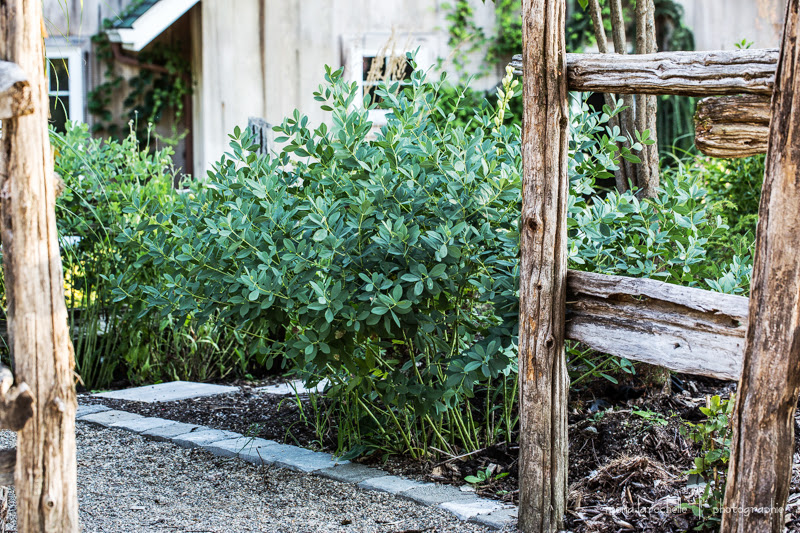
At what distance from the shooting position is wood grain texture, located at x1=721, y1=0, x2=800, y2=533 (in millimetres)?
1942

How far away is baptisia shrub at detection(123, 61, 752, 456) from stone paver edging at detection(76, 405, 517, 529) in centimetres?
18

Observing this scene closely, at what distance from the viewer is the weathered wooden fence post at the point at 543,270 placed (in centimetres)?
259

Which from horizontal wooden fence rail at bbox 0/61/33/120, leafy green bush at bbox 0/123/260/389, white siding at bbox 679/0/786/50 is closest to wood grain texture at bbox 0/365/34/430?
horizontal wooden fence rail at bbox 0/61/33/120

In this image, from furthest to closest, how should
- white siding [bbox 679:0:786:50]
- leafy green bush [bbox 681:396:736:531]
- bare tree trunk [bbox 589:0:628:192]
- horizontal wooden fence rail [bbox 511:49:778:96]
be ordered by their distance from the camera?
white siding [bbox 679:0:786:50], bare tree trunk [bbox 589:0:628:192], leafy green bush [bbox 681:396:736:531], horizontal wooden fence rail [bbox 511:49:778:96]

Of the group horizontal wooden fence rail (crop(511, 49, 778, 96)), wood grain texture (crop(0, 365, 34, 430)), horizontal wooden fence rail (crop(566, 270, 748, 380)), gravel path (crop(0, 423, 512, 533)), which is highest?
horizontal wooden fence rail (crop(511, 49, 778, 96))

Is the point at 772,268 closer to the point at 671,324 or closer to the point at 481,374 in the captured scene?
the point at 671,324

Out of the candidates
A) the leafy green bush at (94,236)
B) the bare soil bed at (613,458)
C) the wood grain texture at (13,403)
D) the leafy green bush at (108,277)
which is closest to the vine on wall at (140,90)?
the leafy green bush at (108,277)

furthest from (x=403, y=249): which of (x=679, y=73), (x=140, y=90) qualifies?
(x=140, y=90)

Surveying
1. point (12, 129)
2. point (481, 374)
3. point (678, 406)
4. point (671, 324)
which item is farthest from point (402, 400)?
point (12, 129)

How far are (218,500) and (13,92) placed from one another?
5.89 feet

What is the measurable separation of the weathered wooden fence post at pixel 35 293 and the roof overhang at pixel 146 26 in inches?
288

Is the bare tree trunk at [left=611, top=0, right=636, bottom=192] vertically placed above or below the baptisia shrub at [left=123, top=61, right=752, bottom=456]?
above

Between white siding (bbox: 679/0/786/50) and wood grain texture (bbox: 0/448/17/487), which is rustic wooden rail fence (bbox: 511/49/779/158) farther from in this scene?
white siding (bbox: 679/0/786/50)

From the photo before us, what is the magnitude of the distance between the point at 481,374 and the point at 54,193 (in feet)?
5.08
